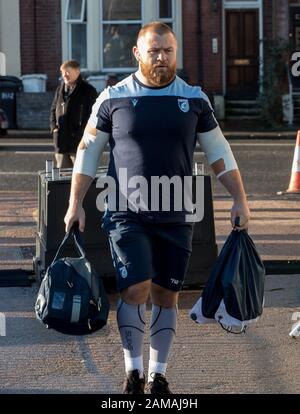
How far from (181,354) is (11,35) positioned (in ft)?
67.8

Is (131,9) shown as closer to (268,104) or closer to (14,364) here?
(268,104)

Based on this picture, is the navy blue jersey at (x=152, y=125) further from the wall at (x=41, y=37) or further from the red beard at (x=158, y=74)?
the wall at (x=41, y=37)

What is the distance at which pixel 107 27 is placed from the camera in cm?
2648

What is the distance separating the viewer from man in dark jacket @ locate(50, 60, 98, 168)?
459 inches

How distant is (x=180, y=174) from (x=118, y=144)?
0.38 meters

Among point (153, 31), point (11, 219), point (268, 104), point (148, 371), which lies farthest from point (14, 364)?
point (268, 104)

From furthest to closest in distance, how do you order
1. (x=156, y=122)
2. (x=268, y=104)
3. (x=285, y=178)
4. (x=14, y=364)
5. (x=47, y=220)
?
(x=268, y=104) < (x=285, y=178) < (x=47, y=220) < (x=14, y=364) < (x=156, y=122)

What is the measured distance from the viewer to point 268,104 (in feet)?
82.1

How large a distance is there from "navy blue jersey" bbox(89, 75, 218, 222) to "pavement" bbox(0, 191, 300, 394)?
1.22 m

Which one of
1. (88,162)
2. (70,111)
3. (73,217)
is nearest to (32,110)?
(70,111)

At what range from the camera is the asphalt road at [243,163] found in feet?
49.1

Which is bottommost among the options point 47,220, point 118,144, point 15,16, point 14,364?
point 14,364

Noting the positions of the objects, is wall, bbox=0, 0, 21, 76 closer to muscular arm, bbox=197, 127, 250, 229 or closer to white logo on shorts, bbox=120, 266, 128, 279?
muscular arm, bbox=197, 127, 250, 229

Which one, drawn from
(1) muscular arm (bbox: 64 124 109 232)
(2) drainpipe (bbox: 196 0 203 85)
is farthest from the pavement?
(2) drainpipe (bbox: 196 0 203 85)
